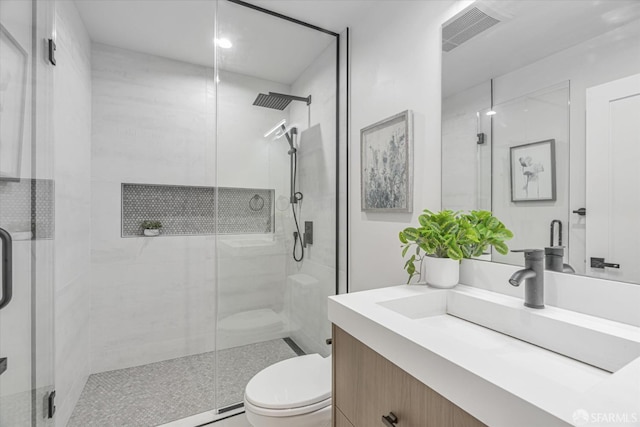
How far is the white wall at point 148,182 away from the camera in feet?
7.47

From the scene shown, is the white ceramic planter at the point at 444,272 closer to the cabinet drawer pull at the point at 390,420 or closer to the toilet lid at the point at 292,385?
the cabinet drawer pull at the point at 390,420

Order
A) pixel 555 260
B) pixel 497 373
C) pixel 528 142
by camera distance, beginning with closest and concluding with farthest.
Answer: pixel 497 373 → pixel 555 260 → pixel 528 142

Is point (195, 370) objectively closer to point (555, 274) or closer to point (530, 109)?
point (555, 274)

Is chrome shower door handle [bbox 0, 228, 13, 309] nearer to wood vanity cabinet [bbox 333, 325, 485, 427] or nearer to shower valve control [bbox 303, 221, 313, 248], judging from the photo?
wood vanity cabinet [bbox 333, 325, 485, 427]

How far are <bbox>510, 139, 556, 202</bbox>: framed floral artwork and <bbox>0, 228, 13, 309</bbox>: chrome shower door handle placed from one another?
1.93 meters

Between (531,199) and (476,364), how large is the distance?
0.79m

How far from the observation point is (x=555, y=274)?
101cm

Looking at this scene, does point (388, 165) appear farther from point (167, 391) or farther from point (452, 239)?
point (167, 391)

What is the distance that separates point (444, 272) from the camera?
1236 millimetres

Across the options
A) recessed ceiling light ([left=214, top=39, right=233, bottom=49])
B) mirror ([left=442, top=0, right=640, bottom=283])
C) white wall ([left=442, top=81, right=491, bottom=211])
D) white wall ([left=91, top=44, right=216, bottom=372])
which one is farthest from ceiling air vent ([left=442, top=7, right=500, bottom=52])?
white wall ([left=91, top=44, right=216, bottom=372])

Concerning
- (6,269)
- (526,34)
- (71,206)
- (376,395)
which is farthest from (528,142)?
(71,206)

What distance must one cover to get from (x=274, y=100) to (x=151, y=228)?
146cm

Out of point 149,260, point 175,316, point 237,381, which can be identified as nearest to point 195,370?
point 175,316

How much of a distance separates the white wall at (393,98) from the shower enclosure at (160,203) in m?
0.18
